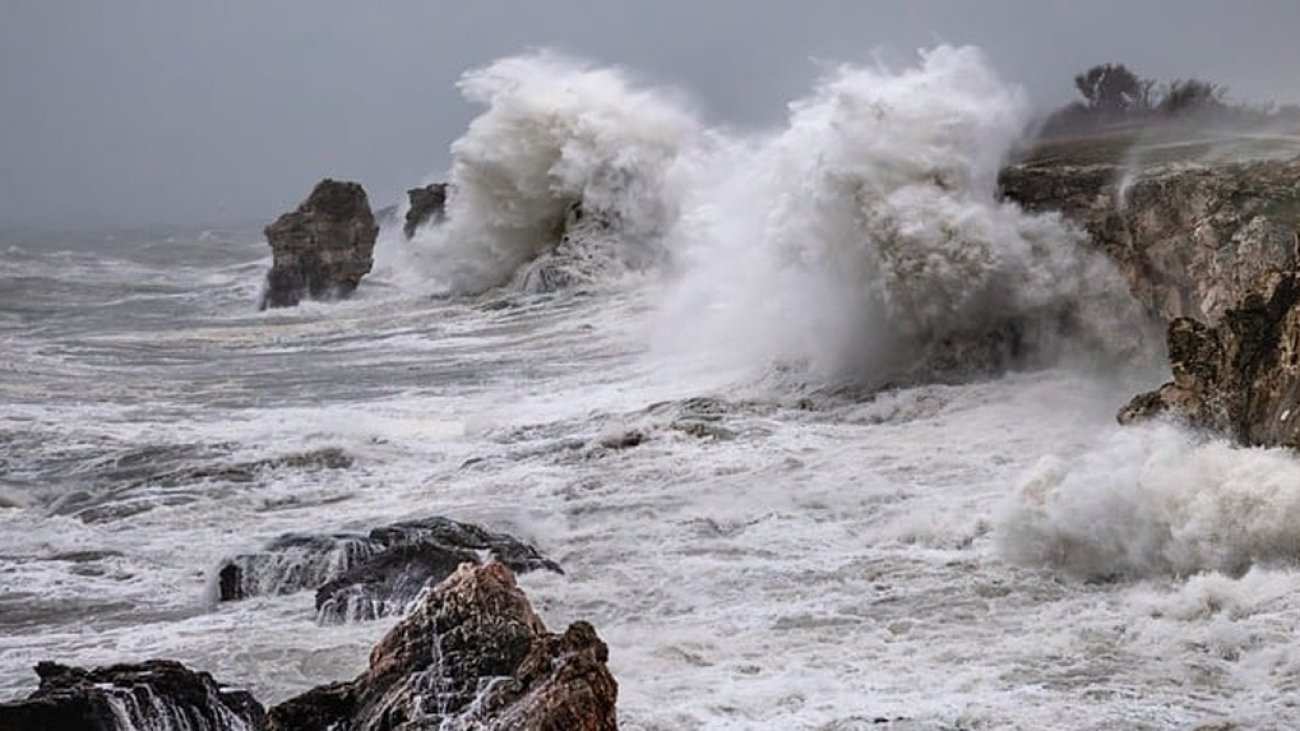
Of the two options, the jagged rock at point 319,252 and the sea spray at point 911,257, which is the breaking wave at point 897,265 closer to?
the sea spray at point 911,257

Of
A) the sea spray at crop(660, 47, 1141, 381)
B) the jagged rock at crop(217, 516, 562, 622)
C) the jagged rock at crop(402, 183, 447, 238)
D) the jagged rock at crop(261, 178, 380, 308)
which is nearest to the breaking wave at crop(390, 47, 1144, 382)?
the sea spray at crop(660, 47, 1141, 381)

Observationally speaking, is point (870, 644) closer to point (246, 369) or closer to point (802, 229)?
point (802, 229)

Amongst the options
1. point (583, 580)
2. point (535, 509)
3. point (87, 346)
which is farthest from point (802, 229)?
point (87, 346)

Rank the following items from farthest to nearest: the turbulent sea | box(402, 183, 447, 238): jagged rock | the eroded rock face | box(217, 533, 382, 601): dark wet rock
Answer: box(402, 183, 447, 238): jagged rock
the eroded rock face
box(217, 533, 382, 601): dark wet rock
the turbulent sea

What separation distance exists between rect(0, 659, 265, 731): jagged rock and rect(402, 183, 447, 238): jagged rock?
111ft

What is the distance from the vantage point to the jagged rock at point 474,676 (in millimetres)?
5391

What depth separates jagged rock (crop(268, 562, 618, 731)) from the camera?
17.7 feet

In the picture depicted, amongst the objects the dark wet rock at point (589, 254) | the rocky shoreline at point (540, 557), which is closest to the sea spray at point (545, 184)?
the dark wet rock at point (589, 254)

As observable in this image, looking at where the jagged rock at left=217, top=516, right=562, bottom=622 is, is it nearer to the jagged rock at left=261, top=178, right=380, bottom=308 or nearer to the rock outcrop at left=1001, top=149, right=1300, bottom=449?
the rock outcrop at left=1001, top=149, right=1300, bottom=449

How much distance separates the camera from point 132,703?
6070 mm

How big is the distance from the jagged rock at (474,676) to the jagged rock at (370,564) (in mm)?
2348

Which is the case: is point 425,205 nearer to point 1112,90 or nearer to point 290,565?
point 1112,90

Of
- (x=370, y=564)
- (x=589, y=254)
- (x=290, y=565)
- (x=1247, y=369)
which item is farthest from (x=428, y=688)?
(x=589, y=254)

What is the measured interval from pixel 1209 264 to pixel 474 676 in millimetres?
8509
